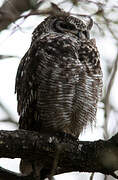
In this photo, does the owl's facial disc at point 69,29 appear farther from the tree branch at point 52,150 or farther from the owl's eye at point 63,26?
the tree branch at point 52,150

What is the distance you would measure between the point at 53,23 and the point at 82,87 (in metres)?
1.16

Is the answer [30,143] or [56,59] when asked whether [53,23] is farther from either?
[30,143]

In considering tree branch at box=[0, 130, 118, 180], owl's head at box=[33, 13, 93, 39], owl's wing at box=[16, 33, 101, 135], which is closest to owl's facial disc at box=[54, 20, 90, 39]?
owl's head at box=[33, 13, 93, 39]

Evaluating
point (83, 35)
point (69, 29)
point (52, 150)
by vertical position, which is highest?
point (69, 29)

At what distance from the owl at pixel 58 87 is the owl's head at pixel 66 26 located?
32 centimetres

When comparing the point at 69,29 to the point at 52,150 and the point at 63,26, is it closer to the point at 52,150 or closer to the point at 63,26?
the point at 63,26

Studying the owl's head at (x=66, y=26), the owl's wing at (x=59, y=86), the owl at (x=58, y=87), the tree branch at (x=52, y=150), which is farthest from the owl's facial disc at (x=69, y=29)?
the tree branch at (x=52, y=150)

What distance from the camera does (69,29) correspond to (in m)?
4.59

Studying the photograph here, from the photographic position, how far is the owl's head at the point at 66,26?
4.54m

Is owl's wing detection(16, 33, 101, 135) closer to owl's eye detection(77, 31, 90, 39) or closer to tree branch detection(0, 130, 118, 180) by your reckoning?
owl's eye detection(77, 31, 90, 39)

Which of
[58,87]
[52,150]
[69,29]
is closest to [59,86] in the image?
[58,87]

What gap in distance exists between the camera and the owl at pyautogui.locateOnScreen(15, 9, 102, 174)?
388cm

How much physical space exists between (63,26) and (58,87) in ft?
3.50

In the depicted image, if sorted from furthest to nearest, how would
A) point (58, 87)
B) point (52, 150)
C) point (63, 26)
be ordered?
point (63, 26) < point (58, 87) < point (52, 150)
